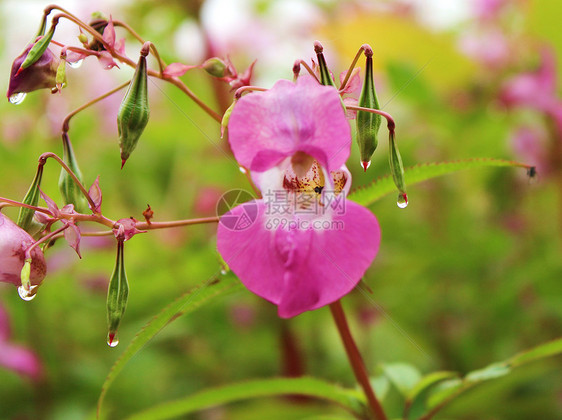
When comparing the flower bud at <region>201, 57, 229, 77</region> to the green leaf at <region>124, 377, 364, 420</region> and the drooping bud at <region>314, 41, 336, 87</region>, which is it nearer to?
the drooping bud at <region>314, 41, 336, 87</region>

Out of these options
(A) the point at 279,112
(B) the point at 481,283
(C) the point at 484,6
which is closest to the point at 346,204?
(A) the point at 279,112

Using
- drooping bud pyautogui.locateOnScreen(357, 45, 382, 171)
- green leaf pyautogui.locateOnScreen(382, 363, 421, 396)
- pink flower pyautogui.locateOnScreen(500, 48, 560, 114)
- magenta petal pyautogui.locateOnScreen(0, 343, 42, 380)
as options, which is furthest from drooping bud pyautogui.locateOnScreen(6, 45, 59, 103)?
pink flower pyautogui.locateOnScreen(500, 48, 560, 114)

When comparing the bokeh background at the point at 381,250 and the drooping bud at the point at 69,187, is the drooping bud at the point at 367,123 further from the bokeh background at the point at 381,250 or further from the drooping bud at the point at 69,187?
the bokeh background at the point at 381,250

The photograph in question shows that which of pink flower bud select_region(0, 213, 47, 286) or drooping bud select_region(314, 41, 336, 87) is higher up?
drooping bud select_region(314, 41, 336, 87)

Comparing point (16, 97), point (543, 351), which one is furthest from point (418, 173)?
point (16, 97)

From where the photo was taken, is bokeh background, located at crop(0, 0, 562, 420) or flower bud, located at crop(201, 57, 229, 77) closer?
flower bud, located at crop(201, 57, 229, 77)

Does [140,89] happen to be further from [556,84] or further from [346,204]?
[556,84]
